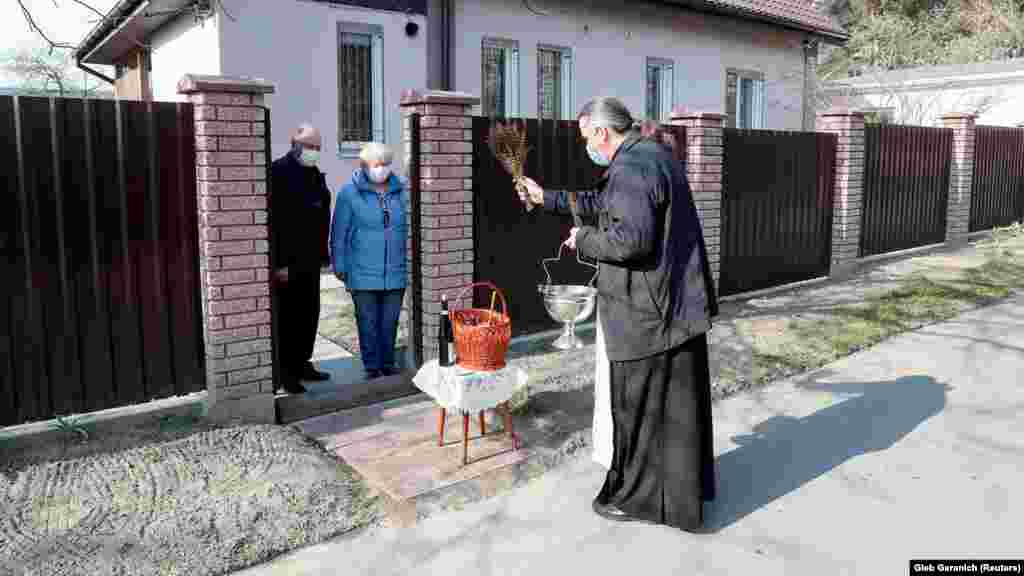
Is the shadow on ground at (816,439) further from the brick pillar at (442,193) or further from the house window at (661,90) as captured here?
the house window at (661,90)

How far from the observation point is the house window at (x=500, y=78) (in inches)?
504

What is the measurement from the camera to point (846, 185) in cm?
1056

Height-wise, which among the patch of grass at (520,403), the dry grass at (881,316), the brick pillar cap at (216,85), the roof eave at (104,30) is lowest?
the patch of grass at (520,403)

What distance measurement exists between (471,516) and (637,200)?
5.53ft

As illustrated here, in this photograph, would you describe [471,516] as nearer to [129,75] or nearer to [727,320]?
[727,320]

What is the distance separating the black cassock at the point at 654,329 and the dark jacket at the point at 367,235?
2166mm

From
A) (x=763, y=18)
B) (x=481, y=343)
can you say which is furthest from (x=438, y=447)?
(x=763, y=18)

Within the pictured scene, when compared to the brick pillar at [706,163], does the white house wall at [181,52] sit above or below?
above

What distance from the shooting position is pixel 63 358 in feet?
15.5

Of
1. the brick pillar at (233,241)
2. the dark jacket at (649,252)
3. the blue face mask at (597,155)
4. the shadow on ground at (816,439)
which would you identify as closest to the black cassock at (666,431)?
the dark jacket at (649,252)

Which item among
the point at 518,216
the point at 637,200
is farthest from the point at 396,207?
the point at 637,200

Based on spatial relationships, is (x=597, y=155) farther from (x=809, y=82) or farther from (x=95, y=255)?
(x=809, y=82)

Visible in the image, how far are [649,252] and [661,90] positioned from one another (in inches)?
495

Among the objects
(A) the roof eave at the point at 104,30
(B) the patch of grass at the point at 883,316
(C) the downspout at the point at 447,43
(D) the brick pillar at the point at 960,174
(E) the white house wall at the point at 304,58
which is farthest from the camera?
(D) the brick pillar at the point at 960,174
